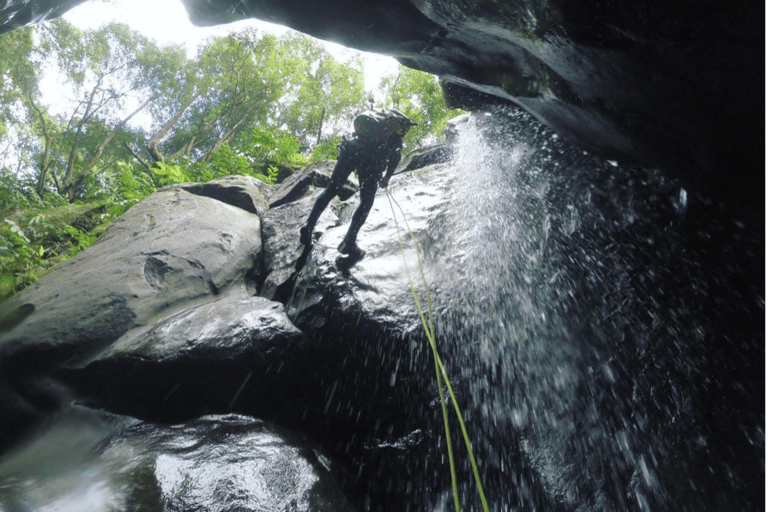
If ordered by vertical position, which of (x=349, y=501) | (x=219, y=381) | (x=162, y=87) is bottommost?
(x=349, y=501)

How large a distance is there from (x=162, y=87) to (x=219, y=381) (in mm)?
22824

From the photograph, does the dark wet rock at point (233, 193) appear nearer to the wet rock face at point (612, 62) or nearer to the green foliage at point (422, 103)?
the wet rock face at point (612, 62)

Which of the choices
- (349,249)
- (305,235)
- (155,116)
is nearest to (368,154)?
(349,249)

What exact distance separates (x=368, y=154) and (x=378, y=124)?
0.40 metres

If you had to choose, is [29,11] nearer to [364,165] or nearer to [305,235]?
[305,235]

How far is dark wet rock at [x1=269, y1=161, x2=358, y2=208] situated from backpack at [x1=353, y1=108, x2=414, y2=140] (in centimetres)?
323

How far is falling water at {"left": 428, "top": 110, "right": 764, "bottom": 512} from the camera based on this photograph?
2.37 m

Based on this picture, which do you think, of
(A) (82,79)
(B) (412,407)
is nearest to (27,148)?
(A) (82,79)

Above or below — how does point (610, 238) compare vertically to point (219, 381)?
above

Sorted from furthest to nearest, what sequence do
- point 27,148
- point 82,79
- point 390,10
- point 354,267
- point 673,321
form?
1. point 27,148
2. point 82,79
3. point 354,267
4. point 390,10
5. point 673,321

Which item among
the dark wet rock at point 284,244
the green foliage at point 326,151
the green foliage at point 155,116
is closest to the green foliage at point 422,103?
the green foliage at point 155,116

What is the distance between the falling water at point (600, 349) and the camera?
237 centimetres

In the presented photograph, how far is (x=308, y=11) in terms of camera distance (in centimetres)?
340

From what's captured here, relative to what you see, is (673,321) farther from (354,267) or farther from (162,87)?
(162,87)
